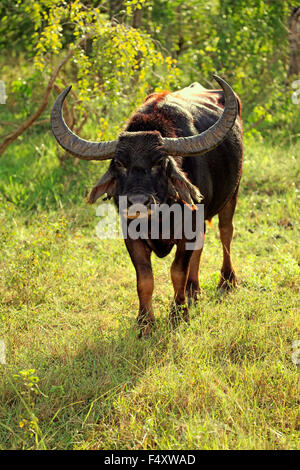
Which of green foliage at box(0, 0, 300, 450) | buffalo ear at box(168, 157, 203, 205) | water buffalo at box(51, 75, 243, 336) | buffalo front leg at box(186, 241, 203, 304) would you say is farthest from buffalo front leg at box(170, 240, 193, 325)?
buffalo ear at box(168, 157, 203, 205)

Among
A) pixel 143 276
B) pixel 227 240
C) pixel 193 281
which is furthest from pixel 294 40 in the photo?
pixel 143 276

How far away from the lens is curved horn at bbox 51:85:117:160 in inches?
146

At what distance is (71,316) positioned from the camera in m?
4.39

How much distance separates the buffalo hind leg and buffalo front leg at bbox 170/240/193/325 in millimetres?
750

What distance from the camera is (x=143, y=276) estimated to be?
13.3 feet

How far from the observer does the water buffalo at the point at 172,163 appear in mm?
3547

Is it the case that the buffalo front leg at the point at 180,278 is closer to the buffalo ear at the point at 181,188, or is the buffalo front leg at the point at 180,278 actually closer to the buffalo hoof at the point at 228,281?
the buffalo ear at the point at 181,188

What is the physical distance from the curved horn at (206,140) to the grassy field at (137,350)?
123 centimetres

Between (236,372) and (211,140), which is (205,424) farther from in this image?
(211,140)

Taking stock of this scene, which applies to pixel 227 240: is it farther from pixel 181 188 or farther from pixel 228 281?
pixel 181 188

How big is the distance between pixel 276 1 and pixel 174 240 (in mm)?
7585

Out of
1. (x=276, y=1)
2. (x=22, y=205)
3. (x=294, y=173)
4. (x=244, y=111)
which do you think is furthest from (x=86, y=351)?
(x=276, y=1)

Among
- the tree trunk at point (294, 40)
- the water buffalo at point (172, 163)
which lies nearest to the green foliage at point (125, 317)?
the water buffalo at point (172, 163)

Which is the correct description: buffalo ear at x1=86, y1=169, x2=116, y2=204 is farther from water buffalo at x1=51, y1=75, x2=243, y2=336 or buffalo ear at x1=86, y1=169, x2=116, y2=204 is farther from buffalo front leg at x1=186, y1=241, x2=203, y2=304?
buffalo front leg at x1=186, y1=241, x2=203, y2=304
